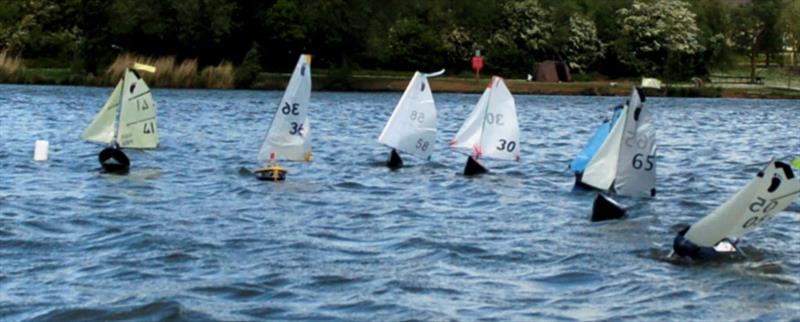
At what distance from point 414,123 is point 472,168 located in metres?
1.67

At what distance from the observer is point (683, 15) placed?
105m

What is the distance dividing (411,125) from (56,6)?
70541mm

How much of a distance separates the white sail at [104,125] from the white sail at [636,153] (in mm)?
14231

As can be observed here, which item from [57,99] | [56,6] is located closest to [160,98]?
[57,99]

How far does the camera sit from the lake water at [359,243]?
17.1 m

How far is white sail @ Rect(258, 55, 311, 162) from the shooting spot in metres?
29.5

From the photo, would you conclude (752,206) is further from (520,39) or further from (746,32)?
(746,32)

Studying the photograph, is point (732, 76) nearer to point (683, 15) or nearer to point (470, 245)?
point (683, 15)

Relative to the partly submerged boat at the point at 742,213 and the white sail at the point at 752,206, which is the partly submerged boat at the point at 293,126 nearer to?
the partly submerged boat at the point at 742,213

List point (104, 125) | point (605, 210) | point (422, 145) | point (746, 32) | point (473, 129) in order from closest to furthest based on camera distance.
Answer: point (605, 210)
point (473, 129)
point (422, 145)
point (104, 125)
point (746, 32)

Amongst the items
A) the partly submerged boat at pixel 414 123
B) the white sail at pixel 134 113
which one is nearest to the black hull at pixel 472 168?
the partly submerged boat at pixel 414 123

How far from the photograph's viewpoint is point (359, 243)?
21719 mm

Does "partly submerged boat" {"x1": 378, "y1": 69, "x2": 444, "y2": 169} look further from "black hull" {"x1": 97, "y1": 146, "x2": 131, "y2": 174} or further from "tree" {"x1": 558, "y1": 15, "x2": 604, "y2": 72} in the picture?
"tree" {"x1": 558, "y1": 15, "x2": 604, "y2": 72}

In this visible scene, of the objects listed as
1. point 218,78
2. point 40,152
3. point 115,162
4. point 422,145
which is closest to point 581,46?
point 218,78
